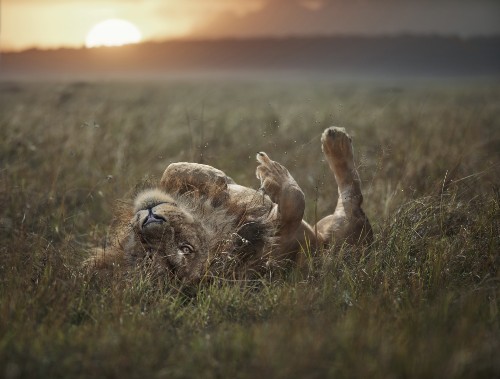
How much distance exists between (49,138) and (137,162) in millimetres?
1297

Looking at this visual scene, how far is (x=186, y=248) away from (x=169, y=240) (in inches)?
5.2

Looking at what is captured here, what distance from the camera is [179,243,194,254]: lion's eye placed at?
154 inches

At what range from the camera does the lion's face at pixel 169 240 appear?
12.6 ft

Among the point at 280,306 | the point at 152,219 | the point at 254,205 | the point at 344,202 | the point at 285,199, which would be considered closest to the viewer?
the point at 280,306

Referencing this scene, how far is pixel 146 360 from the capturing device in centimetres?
276

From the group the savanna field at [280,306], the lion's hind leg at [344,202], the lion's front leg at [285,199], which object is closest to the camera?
the savanna field at [280,306]

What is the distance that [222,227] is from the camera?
4.17m

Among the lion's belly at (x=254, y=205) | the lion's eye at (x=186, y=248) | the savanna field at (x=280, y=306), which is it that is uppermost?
the lion's belly at (x=254, y=205)

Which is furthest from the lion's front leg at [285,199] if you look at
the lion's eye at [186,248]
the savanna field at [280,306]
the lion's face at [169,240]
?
the lion's eye at [186,248]

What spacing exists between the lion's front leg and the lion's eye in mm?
690

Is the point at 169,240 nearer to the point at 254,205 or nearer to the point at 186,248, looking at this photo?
the point at 186,248

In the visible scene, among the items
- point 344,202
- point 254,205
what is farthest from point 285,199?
point 344,202

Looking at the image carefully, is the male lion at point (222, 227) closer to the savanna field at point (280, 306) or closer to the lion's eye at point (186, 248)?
the lion's eye at point (186, 248)

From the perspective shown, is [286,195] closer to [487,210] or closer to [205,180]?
[205,180]
